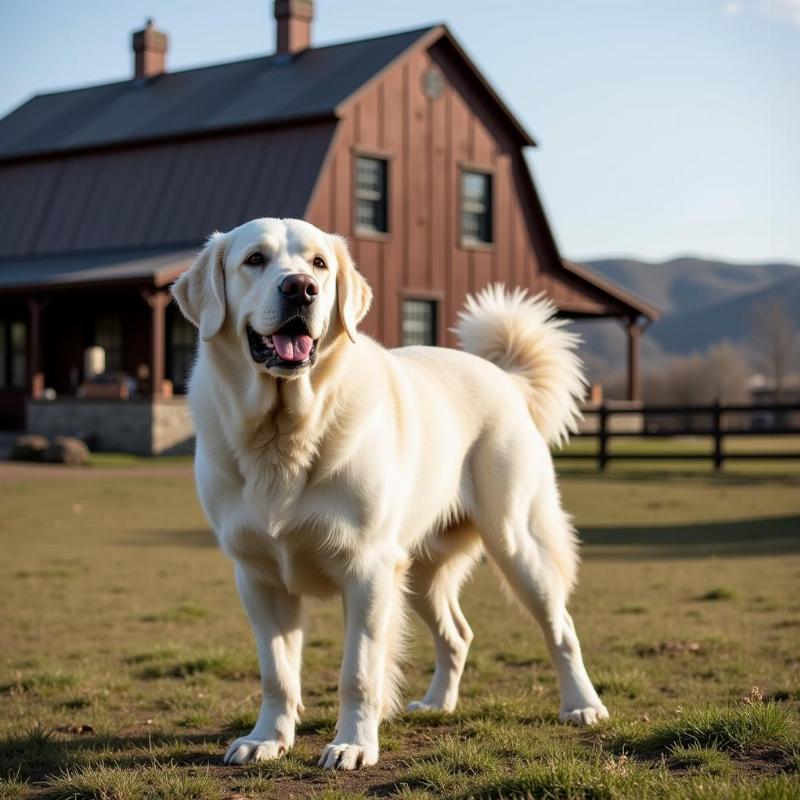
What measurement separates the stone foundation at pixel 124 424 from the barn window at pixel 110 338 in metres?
4.33

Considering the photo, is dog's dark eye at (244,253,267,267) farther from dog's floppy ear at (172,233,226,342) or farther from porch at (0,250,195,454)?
porch at (0,250,195,454)

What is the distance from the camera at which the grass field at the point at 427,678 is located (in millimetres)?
4422

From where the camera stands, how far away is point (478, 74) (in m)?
31.3

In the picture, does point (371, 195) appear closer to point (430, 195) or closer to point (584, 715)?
point (430, 195)

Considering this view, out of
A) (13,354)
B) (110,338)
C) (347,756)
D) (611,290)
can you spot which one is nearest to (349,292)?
(347,756)

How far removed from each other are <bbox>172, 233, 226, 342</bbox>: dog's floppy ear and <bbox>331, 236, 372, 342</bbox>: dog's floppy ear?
0.46 meters

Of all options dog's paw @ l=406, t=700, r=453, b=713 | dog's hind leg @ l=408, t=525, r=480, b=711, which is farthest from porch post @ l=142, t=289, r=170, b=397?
dog's paw @ l=406, t=700, r=453, b=713

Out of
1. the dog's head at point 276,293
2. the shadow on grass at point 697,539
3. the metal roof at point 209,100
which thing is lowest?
the shadow on grass at point 697,539

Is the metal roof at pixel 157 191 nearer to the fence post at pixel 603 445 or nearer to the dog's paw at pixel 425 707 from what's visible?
the fence post at pixel 603 445

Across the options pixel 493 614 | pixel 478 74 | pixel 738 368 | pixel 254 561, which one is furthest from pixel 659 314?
pixel 738 368

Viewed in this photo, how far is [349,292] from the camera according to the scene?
16.7 feet

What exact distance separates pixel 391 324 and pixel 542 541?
2398 cm

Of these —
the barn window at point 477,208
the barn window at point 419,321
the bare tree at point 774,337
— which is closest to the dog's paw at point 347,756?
the barn window at point 419,321

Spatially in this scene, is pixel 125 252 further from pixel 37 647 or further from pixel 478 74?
pixel 37 647
